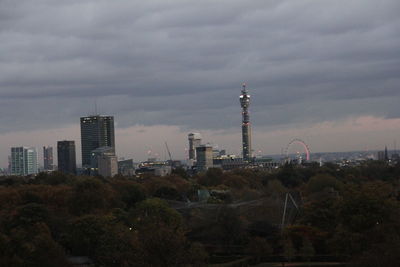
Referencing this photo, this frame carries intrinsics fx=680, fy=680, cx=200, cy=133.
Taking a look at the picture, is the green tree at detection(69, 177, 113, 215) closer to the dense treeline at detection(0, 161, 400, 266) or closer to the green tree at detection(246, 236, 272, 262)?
the dense treeline at detection(0, 161, 400, 266)

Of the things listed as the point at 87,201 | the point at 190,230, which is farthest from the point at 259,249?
the point at 87,201

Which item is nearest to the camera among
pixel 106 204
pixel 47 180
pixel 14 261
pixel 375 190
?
pixel 14 261

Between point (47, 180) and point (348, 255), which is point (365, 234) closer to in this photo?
point (348, 255)

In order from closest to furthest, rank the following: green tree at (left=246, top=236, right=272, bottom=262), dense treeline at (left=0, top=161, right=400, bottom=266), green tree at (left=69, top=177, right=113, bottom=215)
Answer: dense treeline at (left=0, top=161, right=400, bottom=266) < green tree at (left=246, top=236, right=272, bottom=262) < green tree at (left=69, top=177, right=113, bottom=215)

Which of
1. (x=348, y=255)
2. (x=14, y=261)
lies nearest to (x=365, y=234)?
(x=348, y=255)

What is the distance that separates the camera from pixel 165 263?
29.8 meters

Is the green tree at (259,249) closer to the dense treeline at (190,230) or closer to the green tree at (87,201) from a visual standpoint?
the dense treeline at (190,230)

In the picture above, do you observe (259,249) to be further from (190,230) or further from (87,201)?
(87,201)

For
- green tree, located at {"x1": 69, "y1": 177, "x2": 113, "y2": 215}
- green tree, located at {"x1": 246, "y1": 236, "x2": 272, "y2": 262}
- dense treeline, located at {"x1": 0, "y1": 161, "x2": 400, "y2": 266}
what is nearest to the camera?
dense treeline, located at {"x1": 0, "y1": 161, "x2": 400, "y2": 266}

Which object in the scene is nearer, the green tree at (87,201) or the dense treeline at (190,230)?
the dense treeline at (190,230)

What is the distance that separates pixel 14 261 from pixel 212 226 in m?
22.1

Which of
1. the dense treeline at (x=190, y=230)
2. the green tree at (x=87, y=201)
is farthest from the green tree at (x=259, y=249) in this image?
the green tree at (x=87, y=201)

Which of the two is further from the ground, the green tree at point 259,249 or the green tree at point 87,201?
the green tree at point 87,201

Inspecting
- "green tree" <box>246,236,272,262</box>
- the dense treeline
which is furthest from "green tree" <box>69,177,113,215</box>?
"green tree" <box>246,236,272,262</box>
